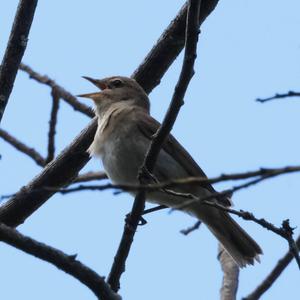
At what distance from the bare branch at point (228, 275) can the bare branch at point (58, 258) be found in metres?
1.03

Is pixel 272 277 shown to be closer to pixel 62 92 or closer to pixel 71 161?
pixel 71 161

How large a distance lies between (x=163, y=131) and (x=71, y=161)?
2.13 meters

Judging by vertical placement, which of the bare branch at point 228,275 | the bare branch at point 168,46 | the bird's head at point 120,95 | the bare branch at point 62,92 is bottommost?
the bare branch at point 228,275

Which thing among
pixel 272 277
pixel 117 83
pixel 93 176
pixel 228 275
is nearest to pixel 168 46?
pixel 93 176

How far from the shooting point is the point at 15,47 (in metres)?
5.21

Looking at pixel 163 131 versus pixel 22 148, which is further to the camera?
pixel 22 148

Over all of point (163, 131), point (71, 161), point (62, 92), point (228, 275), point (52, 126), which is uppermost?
point (62, 92)

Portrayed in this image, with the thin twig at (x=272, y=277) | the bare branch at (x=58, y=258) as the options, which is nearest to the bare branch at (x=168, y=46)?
the bare branch at (x=58, y=258)

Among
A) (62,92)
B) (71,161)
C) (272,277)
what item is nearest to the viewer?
(272,277)

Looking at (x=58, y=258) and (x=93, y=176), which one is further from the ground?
(x=93, y=176)

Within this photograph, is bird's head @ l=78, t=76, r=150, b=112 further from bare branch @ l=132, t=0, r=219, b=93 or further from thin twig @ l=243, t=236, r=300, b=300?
thin twig @ l=243, t=236, r=300, b=300

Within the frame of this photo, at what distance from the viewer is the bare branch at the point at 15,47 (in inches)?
203

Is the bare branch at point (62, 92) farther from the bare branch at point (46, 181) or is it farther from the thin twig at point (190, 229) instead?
the thin twig at point (190, 229)

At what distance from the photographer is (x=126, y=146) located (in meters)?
6.41
